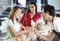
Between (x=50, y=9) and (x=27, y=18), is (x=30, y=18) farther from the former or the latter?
(x=50, y=9)

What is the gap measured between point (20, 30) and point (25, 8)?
22 centimetres

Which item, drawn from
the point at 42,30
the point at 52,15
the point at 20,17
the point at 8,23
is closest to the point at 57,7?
the point at 52,15

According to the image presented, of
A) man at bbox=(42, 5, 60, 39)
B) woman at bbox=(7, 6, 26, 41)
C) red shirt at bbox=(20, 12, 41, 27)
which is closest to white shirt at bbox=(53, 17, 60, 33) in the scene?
man at bbox=(42, 5, 60, 39)

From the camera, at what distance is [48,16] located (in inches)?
67.7

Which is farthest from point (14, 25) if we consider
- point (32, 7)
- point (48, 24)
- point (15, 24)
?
point (48, 24)

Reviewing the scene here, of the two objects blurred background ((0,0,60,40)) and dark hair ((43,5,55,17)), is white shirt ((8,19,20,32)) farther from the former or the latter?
dark hair ((43,5,55,17))

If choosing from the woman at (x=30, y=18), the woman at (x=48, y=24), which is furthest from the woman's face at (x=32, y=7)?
the woman at (x=48, y=24)

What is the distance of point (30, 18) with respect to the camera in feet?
5.43

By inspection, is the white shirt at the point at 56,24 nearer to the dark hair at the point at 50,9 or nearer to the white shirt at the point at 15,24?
the dark hair at the point at 50,9

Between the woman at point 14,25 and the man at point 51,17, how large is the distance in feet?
0.91

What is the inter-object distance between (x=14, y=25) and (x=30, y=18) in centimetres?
18

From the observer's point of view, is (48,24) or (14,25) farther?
(48,24)

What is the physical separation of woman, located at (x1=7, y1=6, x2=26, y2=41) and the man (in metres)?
0.28

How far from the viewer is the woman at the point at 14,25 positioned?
1565 millimetres
